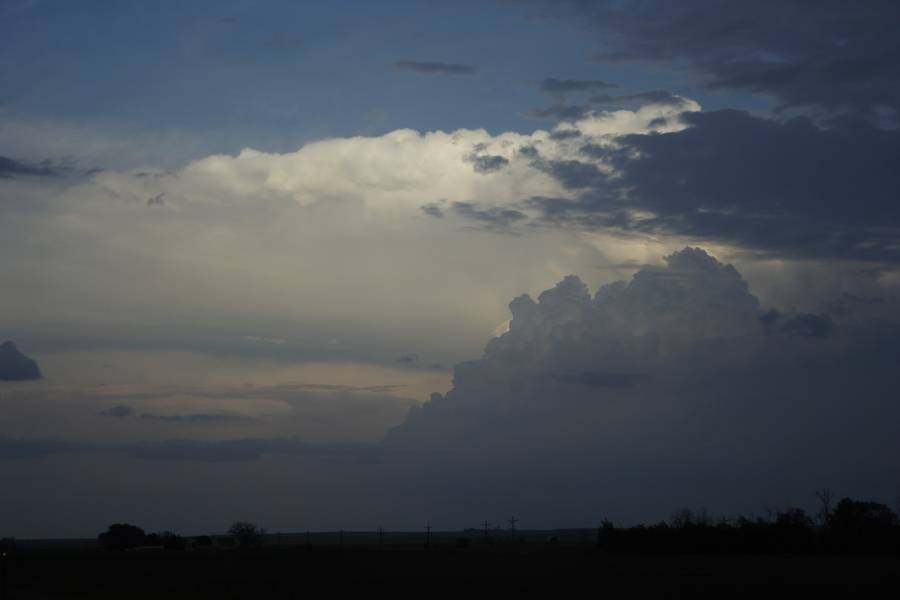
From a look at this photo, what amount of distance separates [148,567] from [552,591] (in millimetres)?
50429

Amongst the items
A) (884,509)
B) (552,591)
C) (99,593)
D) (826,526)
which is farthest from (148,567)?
(884,509)

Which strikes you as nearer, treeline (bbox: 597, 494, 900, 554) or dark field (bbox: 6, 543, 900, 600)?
dark field (bbox: 6, 543, 900, 600)

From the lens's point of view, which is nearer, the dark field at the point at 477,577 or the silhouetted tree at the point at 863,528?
the dark field at the point at 477,577

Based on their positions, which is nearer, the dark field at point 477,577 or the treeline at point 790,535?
the dark field at point 477,577

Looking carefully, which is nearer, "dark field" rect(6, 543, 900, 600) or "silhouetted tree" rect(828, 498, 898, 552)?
"dark field" rect(6, 543, 900, 600)

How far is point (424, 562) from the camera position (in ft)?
315

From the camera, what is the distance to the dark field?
58.8 metres

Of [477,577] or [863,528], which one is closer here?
[477,577]

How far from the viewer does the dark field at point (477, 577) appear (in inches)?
2313

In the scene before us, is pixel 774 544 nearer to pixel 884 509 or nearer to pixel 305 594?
pixel 884 509

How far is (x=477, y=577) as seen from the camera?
70938mm

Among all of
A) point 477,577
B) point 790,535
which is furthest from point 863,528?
point 477,577

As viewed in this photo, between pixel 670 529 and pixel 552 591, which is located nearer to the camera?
pixel 552 591

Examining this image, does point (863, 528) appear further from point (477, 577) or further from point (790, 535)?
point (477, 577)
